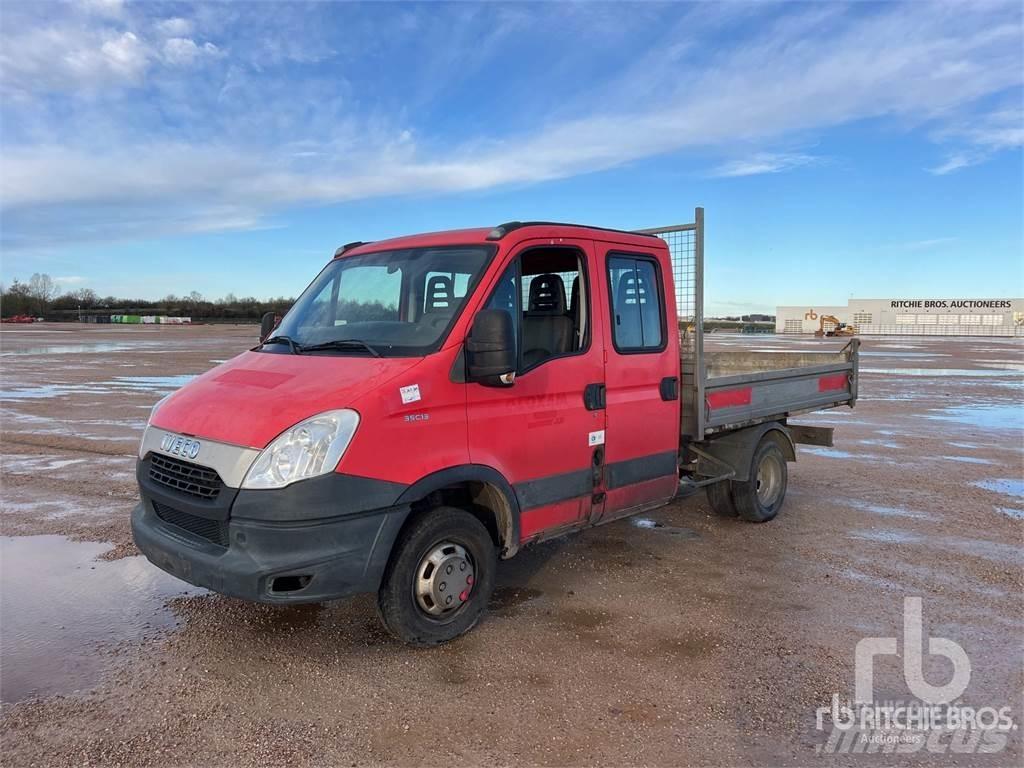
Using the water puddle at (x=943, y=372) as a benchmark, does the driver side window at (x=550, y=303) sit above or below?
above

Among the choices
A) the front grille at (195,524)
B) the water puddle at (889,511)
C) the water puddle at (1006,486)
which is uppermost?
the front grille at (195,524)

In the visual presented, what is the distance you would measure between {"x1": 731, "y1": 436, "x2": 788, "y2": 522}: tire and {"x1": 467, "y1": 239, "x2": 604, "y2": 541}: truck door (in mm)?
2227

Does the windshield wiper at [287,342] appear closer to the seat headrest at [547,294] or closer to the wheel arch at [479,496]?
the wheel arch at [479,496]

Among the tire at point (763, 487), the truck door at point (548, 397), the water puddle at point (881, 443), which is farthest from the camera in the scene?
the water puddle at point (881, 443)

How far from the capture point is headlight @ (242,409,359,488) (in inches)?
137

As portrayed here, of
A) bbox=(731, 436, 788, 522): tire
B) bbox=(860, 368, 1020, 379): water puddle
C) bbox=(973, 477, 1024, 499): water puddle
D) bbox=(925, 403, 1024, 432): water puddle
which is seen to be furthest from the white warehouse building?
bbox=(731, 436, 788, 522): tire

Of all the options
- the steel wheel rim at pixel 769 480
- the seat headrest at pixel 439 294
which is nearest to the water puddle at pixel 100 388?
the seat headrest at pixel 439 294

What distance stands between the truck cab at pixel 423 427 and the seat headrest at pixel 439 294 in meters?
0.02

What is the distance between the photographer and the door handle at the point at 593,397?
4719mm

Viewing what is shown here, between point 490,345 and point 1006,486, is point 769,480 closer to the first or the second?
point 1006,486

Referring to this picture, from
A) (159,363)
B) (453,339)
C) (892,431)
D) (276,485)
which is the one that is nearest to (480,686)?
(276,485)

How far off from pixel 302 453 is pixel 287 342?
125 cm

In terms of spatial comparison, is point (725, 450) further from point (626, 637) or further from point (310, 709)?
point (310, 709)

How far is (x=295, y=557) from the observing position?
3.48 m
